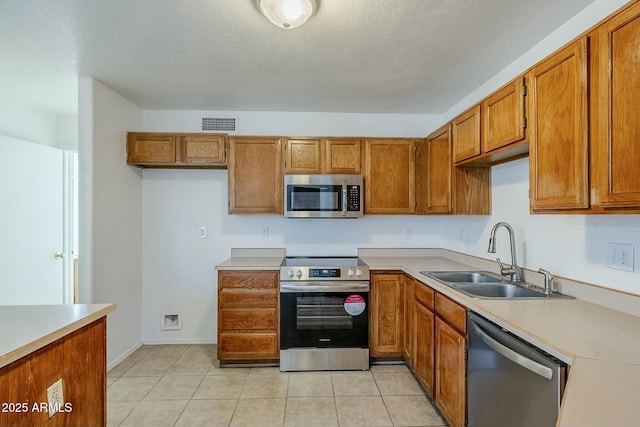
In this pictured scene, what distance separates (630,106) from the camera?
1.08 metres

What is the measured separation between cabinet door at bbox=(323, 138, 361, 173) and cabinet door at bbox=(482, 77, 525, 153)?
1220 millimetres

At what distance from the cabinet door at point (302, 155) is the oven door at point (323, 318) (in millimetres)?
1116

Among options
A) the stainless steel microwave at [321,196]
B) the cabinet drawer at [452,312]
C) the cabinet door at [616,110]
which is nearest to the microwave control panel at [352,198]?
the stainless steel microwave at [321,196]

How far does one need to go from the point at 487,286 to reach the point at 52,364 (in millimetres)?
2301

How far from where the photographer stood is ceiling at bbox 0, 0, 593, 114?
1.65 meters

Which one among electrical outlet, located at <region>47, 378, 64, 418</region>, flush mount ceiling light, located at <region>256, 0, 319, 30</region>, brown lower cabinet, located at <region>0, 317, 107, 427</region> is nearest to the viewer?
brown lower cabinet, located at <region>0, 317, 107, 427</region>

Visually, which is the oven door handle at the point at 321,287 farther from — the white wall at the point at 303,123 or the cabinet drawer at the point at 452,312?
the white wall at the point at 303,123

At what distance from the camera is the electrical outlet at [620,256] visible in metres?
1.40

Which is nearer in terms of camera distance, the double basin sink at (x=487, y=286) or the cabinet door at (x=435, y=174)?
the double basin sink at (x=487, y=286)

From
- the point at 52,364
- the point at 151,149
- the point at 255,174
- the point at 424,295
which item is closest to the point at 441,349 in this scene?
the point at 424,295

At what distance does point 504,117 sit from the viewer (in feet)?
5.85

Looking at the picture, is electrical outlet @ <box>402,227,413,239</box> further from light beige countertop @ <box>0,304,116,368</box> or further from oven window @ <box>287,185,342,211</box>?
light beige countertop @ <box>0,304,116,368</box>

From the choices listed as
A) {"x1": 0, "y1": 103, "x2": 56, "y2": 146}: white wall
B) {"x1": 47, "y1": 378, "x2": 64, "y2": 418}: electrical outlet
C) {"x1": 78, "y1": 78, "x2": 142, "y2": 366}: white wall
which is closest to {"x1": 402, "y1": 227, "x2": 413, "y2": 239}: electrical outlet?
{"x1": 78, "y1": 78, "x2": 142, "y2": 366}: white wall

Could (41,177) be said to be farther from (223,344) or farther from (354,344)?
(354,344)
